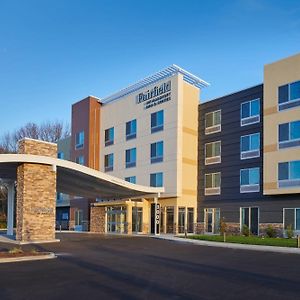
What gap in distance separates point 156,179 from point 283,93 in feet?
41.6

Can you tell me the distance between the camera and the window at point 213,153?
34.9 m

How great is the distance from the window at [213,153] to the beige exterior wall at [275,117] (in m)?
5.36

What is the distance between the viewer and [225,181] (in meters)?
34.0

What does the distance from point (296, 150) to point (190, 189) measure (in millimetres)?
10151

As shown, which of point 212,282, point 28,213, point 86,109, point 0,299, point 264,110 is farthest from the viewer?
point 86,109

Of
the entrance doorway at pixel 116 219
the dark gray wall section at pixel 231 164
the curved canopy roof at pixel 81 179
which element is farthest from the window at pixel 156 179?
the entrance doorway at pixel 116 219

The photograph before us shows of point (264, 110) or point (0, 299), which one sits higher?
point (264, 110)

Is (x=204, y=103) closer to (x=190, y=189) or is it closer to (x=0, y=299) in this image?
(x=190, y=189)

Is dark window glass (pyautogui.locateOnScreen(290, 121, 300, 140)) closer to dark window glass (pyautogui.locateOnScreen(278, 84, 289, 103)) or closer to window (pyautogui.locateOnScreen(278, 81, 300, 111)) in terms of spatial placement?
window (pyautogui.locateOnScreen(278, 81, 300, 111))

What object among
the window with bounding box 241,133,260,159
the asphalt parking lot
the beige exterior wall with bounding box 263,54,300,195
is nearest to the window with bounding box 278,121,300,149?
the beige exterior wall with bounding box 263,54,300,195

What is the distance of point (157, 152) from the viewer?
37.1 m

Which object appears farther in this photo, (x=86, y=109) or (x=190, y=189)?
(x=86, y=109)

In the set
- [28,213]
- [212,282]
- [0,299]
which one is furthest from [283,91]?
[0,299]

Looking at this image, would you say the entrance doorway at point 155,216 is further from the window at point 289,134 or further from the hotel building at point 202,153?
the window at point 289,134
